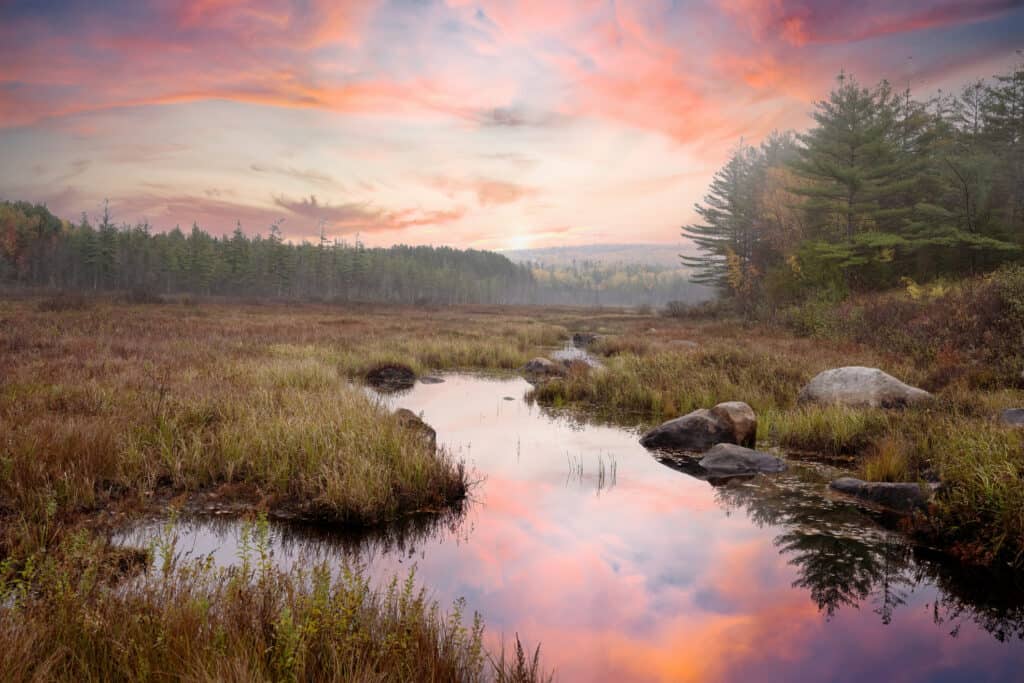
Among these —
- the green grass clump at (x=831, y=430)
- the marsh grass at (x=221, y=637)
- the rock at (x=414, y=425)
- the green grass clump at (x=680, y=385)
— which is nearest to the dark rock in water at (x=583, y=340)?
the green grass clump at (x=680, y=385)

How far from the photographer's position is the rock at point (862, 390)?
34.8 feet

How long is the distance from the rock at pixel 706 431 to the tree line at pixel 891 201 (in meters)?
23.5

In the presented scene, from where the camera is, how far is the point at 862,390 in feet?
35.8

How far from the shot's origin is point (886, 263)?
31578mm

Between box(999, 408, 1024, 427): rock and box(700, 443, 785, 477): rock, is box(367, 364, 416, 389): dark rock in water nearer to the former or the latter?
box(700, 443, 785, 477): rock

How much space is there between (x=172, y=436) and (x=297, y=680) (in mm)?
6273

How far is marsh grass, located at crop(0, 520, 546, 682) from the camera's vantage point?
8.84 feet

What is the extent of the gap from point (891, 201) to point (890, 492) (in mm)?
35420

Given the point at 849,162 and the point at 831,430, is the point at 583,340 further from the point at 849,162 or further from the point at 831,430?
the point at 831,430

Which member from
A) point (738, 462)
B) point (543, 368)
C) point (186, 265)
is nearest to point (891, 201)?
point (543, 368)

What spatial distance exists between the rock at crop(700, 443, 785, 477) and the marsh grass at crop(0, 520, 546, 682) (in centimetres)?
592

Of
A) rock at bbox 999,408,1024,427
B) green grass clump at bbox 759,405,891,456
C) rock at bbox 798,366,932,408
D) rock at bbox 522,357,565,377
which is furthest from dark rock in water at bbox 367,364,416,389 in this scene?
rock at bbox 999,408,1024,427

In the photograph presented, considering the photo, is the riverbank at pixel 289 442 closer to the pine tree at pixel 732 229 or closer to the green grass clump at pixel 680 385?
the green grass clump at pixel 680 385

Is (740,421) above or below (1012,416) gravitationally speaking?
below
